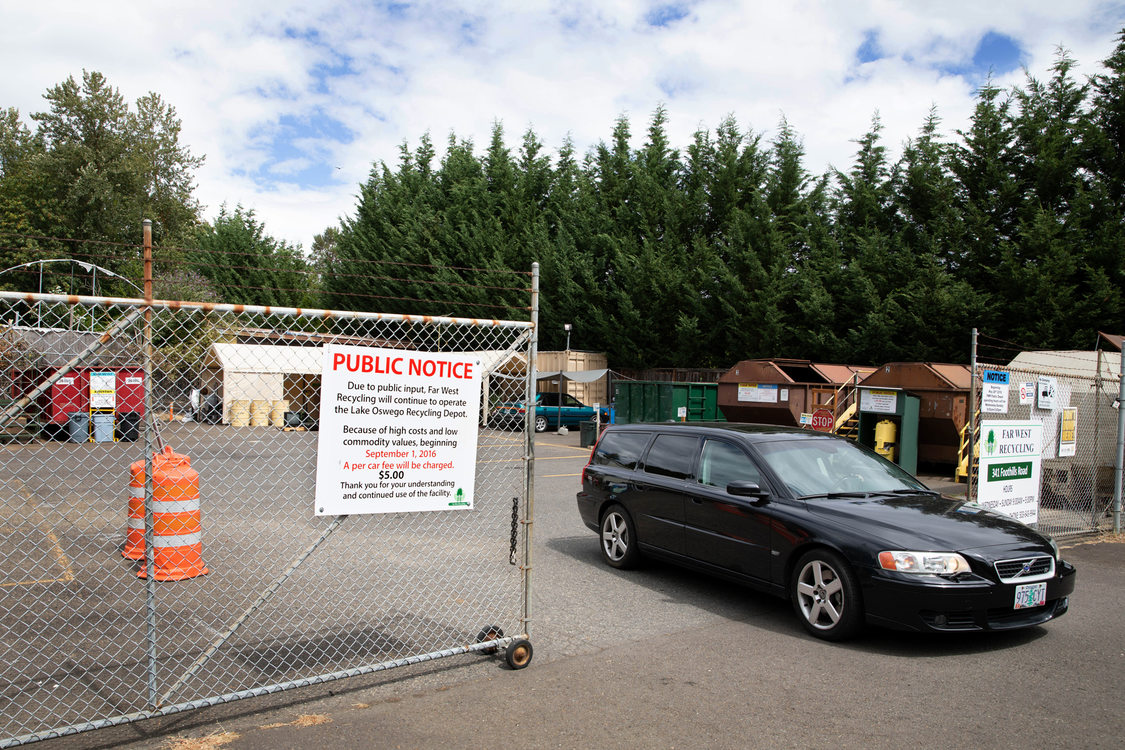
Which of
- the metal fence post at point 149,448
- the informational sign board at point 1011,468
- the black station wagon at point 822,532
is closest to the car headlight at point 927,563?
the black station wagon at point 822,532

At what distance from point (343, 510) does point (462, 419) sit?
87 centimetres

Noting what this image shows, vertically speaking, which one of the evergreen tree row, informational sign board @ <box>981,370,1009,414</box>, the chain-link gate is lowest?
the chain-link gate

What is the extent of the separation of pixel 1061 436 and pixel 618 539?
6718 mm

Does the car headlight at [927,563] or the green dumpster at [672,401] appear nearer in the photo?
the car headlight at [927,563]

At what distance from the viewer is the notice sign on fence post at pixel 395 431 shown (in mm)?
4211

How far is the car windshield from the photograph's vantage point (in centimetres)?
642

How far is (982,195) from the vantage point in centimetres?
2452

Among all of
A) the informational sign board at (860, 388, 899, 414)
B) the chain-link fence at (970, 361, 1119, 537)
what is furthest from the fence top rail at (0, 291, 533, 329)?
the informational sign board at (860, 388, 899, 414)

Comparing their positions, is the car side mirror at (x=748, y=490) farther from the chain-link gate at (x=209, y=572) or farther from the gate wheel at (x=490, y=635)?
the gate wheel at (x=490, y=635)

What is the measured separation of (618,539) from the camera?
309 inches

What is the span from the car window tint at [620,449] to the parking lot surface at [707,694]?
1844 mm

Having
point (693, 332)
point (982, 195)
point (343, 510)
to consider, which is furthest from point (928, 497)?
point (693, 332)

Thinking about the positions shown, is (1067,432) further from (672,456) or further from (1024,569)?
(672,456)

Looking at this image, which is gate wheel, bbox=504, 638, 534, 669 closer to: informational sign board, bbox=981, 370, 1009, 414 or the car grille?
the car grille
